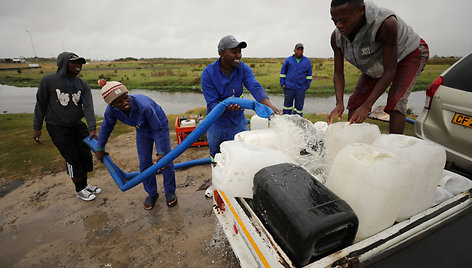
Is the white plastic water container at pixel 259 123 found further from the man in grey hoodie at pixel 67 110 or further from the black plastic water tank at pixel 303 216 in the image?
the man in grey hoodie at pixel 67 110

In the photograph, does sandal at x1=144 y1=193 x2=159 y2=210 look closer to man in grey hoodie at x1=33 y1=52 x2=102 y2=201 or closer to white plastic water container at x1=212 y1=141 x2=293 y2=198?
man in grey hoodie at x1=33 y1=52 x2=102 y2=201

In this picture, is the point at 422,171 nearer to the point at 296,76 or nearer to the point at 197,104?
the point at 296,76

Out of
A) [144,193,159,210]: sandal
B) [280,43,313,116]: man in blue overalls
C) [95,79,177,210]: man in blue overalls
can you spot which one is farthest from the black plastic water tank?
[280,43,313,116]: man in blue overalls

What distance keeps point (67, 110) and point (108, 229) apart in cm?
173

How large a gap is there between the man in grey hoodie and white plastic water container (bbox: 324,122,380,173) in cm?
318

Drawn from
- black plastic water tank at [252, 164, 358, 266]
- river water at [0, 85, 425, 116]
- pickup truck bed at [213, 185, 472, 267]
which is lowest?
river water at [0, 85, 425, 116]

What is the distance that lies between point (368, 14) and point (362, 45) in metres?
0.32

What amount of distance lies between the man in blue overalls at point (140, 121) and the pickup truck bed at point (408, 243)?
5.73ft

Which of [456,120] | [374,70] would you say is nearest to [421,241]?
[374,70]

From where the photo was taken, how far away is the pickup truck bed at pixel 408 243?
900 millimetres

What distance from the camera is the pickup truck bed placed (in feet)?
2.95

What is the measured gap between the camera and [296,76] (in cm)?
618

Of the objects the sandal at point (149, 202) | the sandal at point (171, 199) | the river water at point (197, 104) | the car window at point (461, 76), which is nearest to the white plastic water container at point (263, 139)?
the sandal at point (171, 199)

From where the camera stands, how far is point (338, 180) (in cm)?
114
